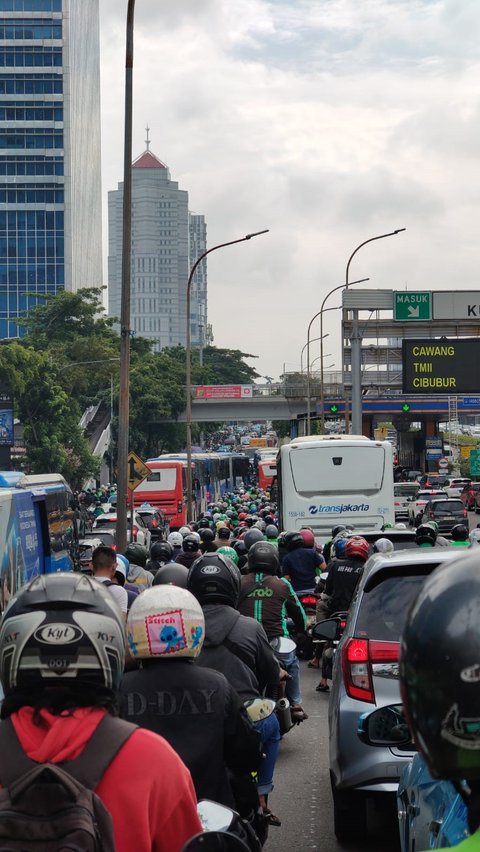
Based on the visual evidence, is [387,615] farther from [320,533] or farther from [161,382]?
[161,382]

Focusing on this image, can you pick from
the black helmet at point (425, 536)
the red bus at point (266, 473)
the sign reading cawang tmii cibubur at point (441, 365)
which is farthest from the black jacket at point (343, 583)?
the red bus at point (266, 473)

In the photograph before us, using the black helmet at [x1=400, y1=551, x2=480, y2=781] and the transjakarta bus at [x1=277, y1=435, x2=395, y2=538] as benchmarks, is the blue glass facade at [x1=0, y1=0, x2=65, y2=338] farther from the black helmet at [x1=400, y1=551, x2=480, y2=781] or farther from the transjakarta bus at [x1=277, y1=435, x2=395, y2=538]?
the black helmet at [x1=400, y1=551, x2=480, y2=781]

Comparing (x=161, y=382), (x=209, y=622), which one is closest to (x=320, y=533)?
(x=209, y=622)

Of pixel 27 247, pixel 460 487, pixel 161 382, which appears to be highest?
pixel 27 247

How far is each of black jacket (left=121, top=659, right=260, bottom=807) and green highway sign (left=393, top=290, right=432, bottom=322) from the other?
39595 millimetres

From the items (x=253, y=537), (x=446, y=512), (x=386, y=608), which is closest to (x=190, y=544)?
(x=253, y=537)

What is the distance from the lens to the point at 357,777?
755 cm

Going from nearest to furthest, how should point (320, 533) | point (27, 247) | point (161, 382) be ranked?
point (320, 533) < point (161, 382) < point (27, 247)

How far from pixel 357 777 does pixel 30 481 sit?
490 inches

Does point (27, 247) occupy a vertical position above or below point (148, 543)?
above

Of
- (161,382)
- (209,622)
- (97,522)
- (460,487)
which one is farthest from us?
(161,382)

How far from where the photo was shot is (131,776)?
122 inches

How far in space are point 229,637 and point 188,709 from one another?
5.17 feet

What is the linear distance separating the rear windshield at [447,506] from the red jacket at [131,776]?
43.7m
